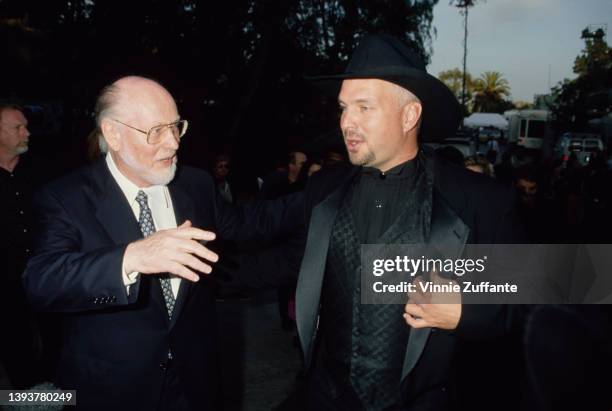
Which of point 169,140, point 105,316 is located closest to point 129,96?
point 169,140

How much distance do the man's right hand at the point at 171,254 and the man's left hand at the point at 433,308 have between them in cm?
79

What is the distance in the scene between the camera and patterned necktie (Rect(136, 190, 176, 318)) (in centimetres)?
219

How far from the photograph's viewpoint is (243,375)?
4656 mm

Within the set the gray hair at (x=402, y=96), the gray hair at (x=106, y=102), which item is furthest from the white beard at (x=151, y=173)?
the gray hair at (x=402, y=96)

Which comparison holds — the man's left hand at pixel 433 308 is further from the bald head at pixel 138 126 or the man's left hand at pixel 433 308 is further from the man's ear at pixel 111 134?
the man's ear at pixel 111 134

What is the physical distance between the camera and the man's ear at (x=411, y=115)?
2.33 meters

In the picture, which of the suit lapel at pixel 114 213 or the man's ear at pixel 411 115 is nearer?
the suit lapel at pixel 114 213

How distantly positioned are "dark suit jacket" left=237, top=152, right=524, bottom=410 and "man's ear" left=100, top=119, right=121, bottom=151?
1021 mm

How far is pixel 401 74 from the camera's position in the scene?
2146mm

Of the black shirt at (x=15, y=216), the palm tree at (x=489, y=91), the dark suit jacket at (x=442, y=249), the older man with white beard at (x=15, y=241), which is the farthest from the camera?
the palm tree at (x=489, y=91)

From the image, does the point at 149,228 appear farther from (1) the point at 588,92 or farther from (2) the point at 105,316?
(1) the point at 588,92

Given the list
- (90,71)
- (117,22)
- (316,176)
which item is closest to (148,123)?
(316,176)

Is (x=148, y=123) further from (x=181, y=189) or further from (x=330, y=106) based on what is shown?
(x=330, y=106)

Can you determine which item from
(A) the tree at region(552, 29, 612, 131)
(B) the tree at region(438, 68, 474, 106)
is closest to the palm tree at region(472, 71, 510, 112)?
(B) the tree at region(438, 68, 474, 106)
